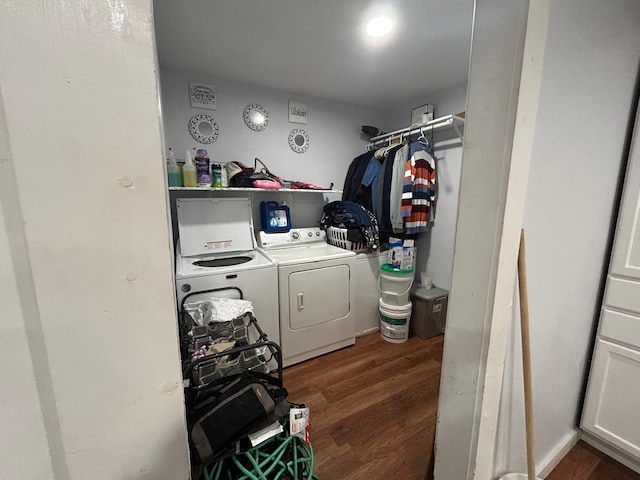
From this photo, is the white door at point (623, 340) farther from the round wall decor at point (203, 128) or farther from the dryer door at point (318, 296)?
the round wall decor at point (203, 128)

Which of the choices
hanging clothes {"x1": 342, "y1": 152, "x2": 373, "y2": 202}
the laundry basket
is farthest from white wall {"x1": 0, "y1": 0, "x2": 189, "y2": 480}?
hanging clothes {"x1": 342, "y1": 152, "x2": 373, "y2": 202}

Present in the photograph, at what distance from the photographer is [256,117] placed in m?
2.48

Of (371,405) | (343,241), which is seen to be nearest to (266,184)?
(343,241)

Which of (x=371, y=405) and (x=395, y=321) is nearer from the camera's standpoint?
(x=371, y=405)

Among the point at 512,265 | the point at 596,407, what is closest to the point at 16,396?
the point at 512,265

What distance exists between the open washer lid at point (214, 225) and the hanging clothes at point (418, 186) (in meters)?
1.46

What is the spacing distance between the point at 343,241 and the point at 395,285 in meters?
0.65

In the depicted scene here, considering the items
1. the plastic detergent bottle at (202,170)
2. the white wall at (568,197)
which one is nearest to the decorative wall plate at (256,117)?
the plastic detergent bottle at (202,170)

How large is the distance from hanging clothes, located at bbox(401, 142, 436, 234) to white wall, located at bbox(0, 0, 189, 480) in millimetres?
2248

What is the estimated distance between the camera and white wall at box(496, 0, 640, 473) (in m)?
0.84

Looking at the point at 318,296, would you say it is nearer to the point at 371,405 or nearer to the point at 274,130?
the point at 371,405

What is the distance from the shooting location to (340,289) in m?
2.22

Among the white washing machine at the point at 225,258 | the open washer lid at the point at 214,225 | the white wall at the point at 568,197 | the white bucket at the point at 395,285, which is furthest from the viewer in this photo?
the white bucket at the point at 395,285

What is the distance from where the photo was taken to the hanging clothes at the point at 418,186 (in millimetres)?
2346
